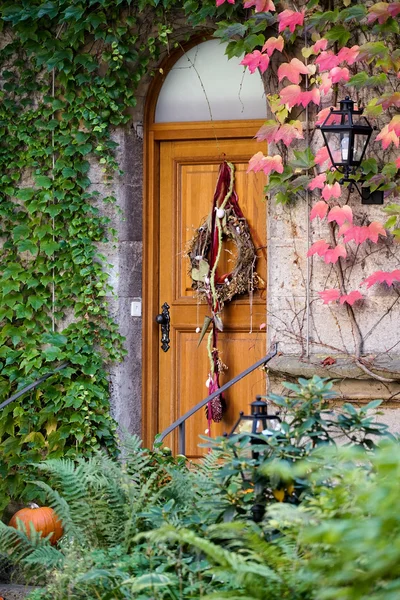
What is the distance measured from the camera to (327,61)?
507 cm

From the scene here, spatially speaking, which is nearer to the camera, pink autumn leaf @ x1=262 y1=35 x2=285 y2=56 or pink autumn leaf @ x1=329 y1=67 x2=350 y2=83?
pink autumn leaf @ x1=329 y1=67 x2=350 y2=83

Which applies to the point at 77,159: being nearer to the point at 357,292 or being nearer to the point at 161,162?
the point at 161,162

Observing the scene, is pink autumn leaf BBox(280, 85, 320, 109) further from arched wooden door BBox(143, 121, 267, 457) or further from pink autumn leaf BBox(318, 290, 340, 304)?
pink autumn leaf BBox(318, 290, 340, 304)

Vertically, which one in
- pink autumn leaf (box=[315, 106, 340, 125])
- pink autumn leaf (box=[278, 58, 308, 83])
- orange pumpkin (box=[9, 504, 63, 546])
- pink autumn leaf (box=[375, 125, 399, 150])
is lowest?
A: orange pumpkin (box=[9, 504, 63, 546])

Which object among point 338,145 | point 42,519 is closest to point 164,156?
point 338,145

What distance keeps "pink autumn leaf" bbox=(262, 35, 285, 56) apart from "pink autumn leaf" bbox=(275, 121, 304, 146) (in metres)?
0.42

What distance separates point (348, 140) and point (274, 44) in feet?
2.42

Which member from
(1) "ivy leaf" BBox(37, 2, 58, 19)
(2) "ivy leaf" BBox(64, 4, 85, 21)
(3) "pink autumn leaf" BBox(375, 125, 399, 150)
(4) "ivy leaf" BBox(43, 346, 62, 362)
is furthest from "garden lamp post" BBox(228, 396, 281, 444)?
(1) "ivy leaf" BBox(37, 2, 58, 19)

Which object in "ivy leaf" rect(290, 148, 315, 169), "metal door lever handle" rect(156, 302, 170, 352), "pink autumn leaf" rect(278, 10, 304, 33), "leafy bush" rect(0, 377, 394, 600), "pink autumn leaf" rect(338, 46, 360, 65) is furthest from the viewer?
"metal door lever handle" rect(156, 302, 170, 352)

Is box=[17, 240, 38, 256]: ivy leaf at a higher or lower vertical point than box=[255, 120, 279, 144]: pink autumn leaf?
lower

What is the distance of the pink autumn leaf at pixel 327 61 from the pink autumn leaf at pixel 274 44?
249 mm

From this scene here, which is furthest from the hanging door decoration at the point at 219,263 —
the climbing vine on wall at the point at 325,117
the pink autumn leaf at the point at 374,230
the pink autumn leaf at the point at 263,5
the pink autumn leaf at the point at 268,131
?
the pink autumn leaf at the point at 263,5

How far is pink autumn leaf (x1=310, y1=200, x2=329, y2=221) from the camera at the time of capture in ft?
16.9

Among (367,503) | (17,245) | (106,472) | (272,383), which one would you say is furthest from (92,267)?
(367,503)
